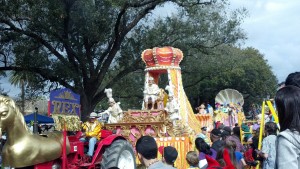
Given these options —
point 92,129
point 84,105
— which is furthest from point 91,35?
point 92,129

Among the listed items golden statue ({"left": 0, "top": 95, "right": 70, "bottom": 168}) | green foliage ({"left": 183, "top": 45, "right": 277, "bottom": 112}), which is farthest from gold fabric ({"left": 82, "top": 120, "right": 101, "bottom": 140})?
green foliage ({"left": 183, "top": 45, "right": 277, "bottom": 112})

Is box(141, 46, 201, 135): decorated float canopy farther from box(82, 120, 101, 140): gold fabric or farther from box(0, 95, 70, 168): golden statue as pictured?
box(0, 95, 70, 168): golden statue

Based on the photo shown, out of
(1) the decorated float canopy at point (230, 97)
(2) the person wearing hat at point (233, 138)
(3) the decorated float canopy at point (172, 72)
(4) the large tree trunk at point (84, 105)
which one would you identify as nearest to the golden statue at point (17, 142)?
(2) the person wearing hat at point (233, 138)

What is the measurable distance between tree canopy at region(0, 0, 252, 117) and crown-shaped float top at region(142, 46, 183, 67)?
11.4 ft

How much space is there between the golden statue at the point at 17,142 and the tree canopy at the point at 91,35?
1168 cm

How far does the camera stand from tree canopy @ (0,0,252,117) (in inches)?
782

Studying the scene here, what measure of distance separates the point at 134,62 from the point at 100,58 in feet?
6.16

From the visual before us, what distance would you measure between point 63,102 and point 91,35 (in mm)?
12866

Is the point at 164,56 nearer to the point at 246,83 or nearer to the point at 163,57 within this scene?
the point at 163,57

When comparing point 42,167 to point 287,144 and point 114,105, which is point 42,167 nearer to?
point 287,144

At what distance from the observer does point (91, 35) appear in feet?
69.0

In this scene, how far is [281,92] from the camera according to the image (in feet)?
9.37

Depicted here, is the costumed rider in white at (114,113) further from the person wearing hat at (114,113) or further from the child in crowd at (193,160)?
the child in crowd at (193,160)

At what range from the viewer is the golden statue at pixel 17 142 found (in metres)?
7.26
